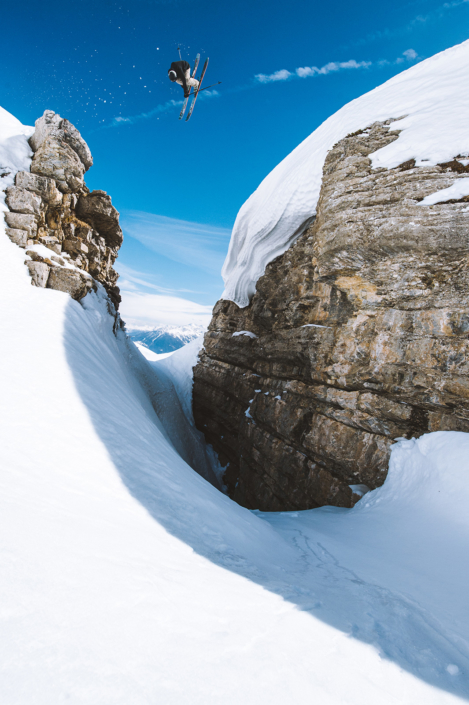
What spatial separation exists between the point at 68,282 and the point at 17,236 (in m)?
1.77

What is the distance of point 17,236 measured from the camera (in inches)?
322

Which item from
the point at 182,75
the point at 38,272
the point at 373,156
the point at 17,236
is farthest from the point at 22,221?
the point at 373,156

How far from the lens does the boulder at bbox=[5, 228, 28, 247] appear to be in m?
8.13

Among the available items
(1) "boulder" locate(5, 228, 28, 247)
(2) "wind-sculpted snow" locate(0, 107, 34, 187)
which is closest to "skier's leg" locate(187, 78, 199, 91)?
(2) "wind-sculpted snow" locate(0, 107, 34, 187)

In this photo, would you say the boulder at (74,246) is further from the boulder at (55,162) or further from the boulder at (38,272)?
the boulder at (38,272)

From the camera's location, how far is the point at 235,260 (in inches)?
550

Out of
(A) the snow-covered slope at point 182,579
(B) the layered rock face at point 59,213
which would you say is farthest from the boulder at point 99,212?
(A) the snow-covered slope at point 182,579

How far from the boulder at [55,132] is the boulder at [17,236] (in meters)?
3.89

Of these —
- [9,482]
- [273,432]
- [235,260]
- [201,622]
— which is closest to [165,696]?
[201,622]

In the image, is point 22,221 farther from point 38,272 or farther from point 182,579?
point 182,579

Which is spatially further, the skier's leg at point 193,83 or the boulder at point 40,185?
the skier's leg at point 193,83

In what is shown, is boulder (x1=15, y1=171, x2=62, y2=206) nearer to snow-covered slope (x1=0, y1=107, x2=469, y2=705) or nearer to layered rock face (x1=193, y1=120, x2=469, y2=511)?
snow-covered slope (x1=0, y1=107, x2=469, y2=705)

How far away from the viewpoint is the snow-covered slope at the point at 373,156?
6.67m

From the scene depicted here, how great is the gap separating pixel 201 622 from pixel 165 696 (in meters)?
0.59
